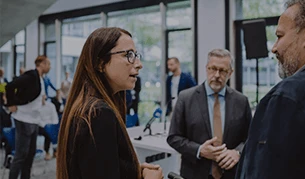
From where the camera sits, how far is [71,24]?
7.63 m

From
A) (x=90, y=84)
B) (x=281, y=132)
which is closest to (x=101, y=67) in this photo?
(x=90, y=84)

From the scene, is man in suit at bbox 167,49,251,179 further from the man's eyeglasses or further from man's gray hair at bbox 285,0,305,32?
man's gray hair at bbox 285,0,305,32

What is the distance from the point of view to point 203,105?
2182 millimetres

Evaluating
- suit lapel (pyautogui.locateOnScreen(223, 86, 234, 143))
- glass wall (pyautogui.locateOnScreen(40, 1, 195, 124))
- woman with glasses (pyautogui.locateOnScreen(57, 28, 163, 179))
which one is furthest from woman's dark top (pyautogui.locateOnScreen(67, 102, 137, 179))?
glass wall (pyautogui.locateOnScreen(40, 1, 195, 124))

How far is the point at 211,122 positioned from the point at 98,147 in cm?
122

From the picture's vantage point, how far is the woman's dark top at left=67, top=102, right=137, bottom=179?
42.5 inches

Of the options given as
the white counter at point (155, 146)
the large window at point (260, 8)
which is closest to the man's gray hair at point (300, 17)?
the white counter at point (155, 146)

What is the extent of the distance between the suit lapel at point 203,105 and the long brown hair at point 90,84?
38.5 inches

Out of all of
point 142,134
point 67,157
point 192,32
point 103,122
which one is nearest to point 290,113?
point 103,122

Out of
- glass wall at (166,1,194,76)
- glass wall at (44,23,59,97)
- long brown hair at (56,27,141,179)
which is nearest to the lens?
long brown hair at (56,27,141,179)

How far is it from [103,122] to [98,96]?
141 millimetres

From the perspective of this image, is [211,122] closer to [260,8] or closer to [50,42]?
[260,8]

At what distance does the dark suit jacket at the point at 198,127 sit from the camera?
83.0 inches

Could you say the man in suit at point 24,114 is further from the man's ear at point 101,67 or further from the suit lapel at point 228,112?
the man's ear at point 101,67
